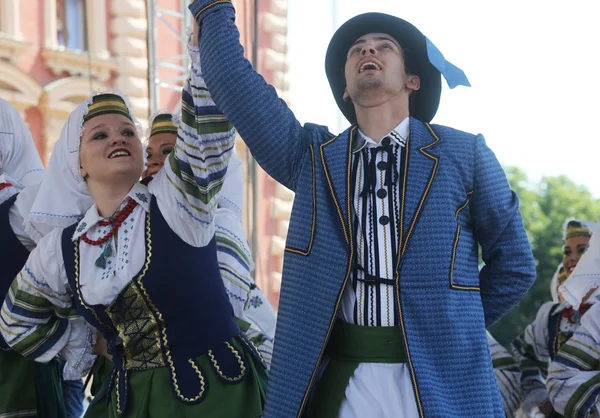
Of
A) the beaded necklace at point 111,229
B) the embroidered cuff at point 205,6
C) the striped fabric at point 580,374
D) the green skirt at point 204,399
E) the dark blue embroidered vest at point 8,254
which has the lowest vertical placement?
the striped fabric at point 580,374

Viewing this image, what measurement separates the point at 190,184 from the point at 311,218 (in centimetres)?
47

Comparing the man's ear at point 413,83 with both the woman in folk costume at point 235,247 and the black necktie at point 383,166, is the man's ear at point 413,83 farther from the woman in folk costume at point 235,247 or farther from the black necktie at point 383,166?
the woman in folk costume at point 235,247

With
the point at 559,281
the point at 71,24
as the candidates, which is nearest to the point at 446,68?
the point at 559,281

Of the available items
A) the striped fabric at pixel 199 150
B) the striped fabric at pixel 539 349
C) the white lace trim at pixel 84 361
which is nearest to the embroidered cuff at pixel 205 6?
the striped fabric at pixel 199 150

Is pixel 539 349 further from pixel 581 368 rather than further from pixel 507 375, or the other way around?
pixel 581 368

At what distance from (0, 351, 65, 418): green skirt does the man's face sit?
167 centimetres

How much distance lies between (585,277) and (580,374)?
50cm

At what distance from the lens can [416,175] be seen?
243 cm

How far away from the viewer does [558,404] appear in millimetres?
3885

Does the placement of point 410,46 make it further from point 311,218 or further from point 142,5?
point 142,5

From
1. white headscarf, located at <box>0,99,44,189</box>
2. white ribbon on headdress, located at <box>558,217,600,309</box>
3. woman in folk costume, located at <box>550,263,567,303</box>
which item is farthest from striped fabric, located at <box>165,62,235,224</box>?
woman in folk costume, located at <box>550,263,567,303</box>

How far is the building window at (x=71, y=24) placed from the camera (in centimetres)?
1127

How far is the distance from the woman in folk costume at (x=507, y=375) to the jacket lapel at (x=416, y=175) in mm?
2833

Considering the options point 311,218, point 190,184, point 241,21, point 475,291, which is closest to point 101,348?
point 190,184
